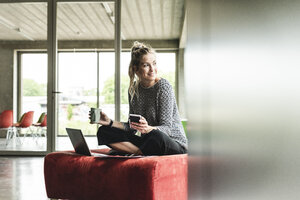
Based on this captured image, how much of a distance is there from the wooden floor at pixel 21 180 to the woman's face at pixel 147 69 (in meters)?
1.20

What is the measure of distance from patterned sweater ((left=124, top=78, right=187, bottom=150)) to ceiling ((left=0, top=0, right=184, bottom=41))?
2785 millimetres

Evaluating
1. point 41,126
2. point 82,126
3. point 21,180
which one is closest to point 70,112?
point 82,126

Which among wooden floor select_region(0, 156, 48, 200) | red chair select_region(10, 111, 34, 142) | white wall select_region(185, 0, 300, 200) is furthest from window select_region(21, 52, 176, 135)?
white wall select_region(185, 0, 300, 200)

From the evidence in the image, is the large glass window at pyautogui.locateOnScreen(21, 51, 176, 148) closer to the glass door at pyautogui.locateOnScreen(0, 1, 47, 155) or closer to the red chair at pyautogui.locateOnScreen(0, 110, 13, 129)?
the glass door at pyautogui.locateOnScreen(0, 1, 47, 155)

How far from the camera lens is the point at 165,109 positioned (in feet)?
7.62

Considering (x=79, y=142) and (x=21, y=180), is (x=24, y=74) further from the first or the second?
(x=79, y=142)

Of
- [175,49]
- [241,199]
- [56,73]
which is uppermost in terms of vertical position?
Answer: [175,49]

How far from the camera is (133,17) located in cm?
512

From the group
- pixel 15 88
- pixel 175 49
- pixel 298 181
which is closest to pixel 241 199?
pixel 298 181

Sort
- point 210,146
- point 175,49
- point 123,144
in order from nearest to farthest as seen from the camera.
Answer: point 210,146 < point 123,144 < point 175,49

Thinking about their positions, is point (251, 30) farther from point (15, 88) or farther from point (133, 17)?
point (15, 88)

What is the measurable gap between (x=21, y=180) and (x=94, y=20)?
2.95m

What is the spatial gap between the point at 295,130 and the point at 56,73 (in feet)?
17.9

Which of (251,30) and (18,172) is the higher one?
(251,30)
